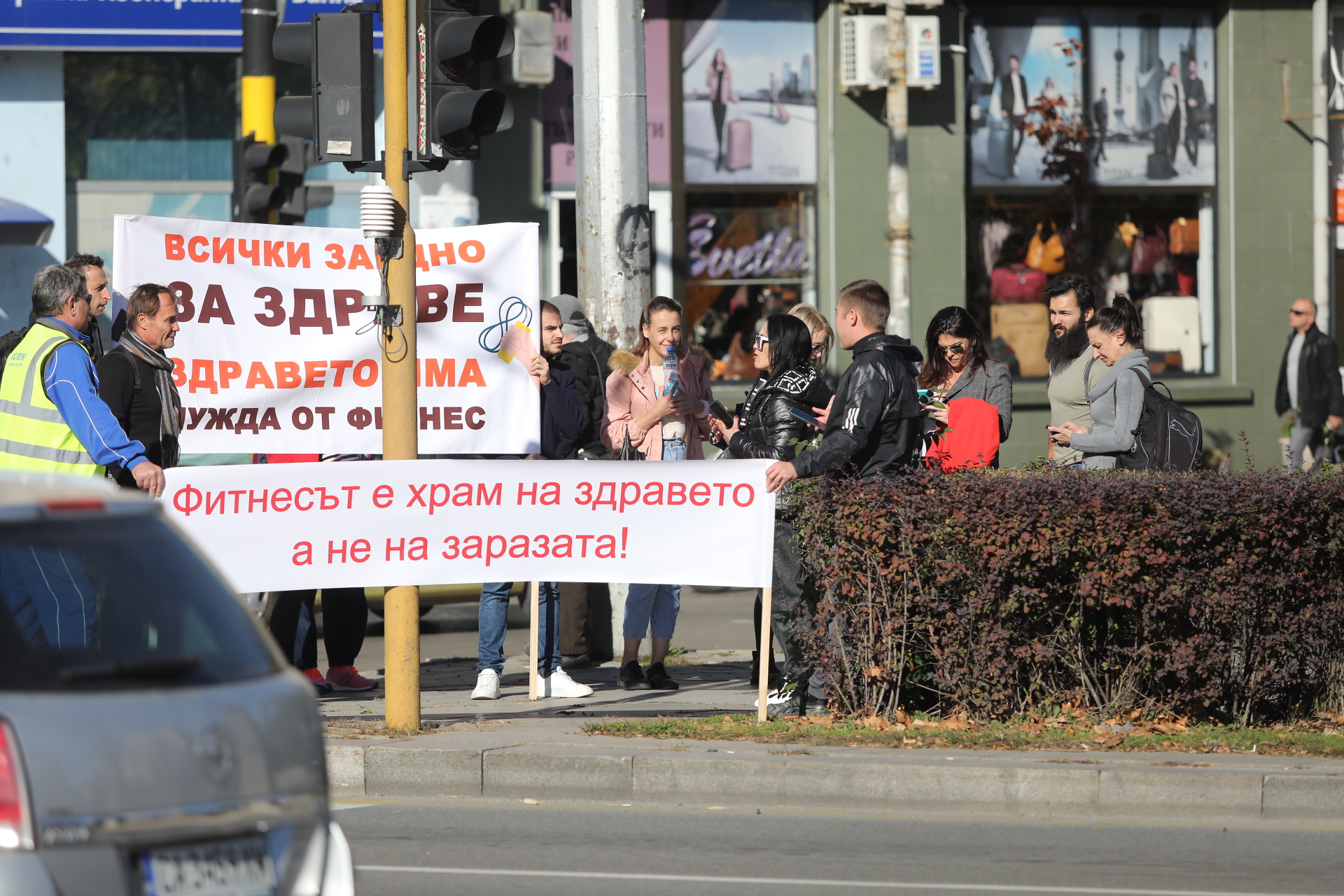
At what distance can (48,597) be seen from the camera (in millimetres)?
4828

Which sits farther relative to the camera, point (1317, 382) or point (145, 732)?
point (1317, 382)

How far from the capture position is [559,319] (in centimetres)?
932

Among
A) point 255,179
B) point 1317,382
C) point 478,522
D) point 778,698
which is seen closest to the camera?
point 478,522

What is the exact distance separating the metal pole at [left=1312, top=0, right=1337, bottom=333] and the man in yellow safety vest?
1418 centimetres

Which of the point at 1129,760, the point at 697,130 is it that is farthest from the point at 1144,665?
the point at 697,130

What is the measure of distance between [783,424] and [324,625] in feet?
9.23

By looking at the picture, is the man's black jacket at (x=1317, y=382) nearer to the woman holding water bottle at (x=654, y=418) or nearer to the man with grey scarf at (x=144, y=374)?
the woman holding water bottle at (x=654, y=418)

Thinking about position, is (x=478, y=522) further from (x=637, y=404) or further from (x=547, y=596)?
(x=637, y=404)

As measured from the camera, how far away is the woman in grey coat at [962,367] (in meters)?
9.38

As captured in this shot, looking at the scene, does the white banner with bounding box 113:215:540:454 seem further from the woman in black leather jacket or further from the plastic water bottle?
the woman in black leather jacket

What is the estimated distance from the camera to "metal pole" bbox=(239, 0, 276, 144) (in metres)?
12.8

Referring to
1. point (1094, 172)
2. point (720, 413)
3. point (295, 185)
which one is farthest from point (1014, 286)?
point (720, 413)

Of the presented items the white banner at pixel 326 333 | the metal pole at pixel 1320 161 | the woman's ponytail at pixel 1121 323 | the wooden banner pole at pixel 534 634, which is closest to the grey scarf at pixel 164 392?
the white banner at pixel 326 333

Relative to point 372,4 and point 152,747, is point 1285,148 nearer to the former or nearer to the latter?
point 372,4
